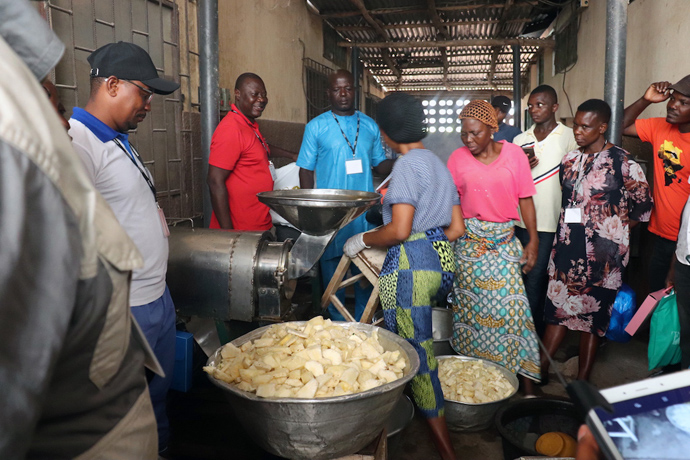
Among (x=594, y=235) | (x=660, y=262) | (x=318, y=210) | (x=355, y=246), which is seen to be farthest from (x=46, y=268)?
(x=660, y=262)

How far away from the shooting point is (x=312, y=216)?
230 cm

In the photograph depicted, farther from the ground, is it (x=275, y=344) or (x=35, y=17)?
(x=35, y=17)

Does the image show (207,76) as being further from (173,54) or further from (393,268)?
(393,268)

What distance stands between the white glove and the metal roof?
4.80 m

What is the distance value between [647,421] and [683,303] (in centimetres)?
223

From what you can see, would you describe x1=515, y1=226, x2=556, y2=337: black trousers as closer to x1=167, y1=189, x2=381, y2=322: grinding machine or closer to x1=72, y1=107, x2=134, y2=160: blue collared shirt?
x1=167, y1=189, x2=381, y2=322: grinding machine

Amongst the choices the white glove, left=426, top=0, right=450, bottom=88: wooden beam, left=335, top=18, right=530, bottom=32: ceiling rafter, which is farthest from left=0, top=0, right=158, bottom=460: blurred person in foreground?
left=335, top=18, right=530, bottom=32: ceiling rafter

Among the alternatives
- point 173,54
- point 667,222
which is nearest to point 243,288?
point 173,54

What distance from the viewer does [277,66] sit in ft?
20.0

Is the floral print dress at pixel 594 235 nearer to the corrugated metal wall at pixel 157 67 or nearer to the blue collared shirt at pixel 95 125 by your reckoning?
the blue collared shirt at pixel 95 125

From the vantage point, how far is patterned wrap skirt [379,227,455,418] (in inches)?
90.8

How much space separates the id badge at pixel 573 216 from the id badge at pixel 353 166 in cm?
143

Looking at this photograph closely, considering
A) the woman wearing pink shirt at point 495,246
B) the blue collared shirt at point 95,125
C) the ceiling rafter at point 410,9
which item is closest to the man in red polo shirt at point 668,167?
the woman wearing pink shirt at point 495,246

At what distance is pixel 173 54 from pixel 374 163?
1745 mm
